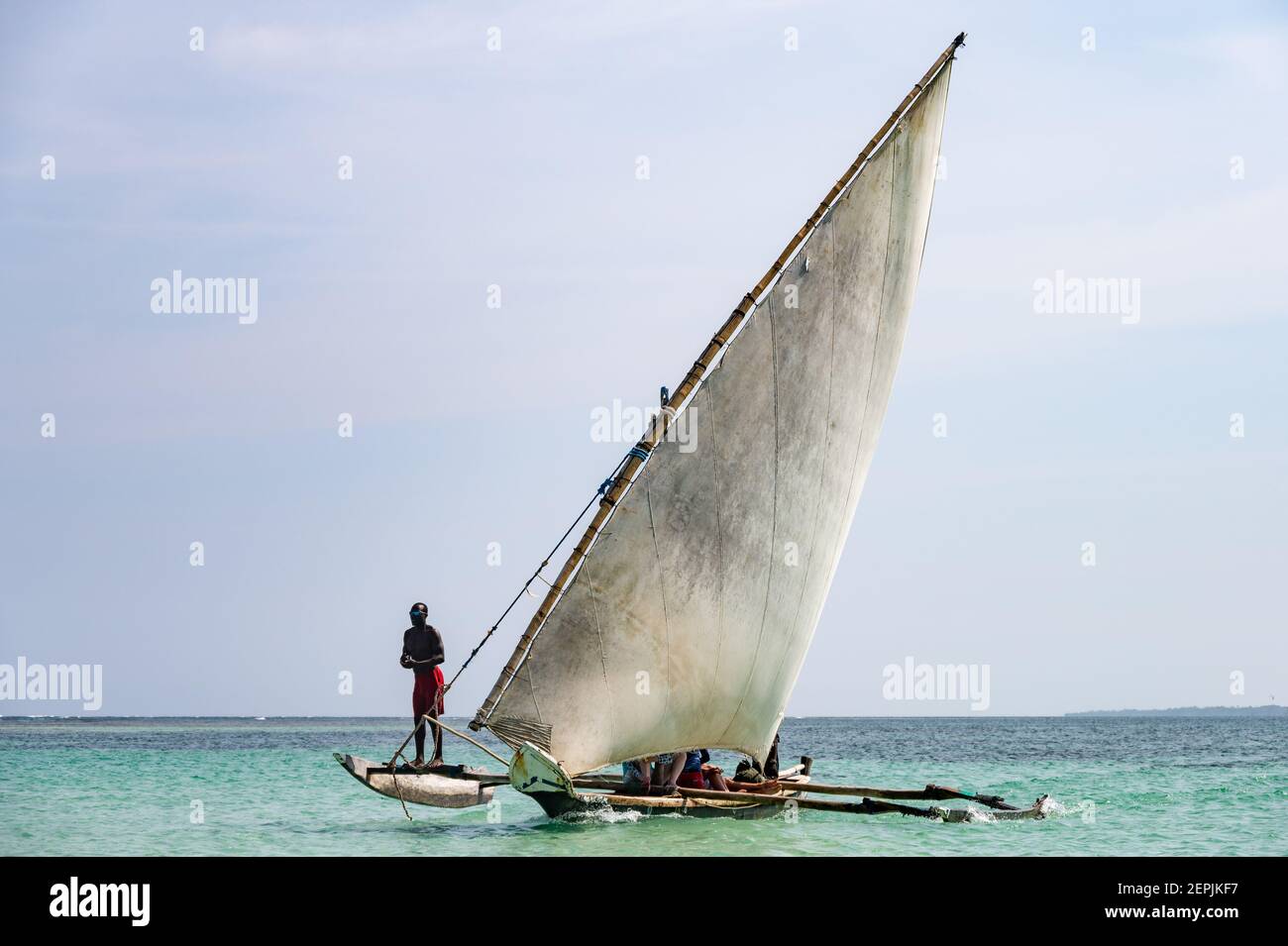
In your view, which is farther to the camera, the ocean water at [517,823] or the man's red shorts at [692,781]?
the man's red shorts at [692,781]

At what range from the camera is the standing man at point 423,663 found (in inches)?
714

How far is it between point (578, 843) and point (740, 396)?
5.83 metres

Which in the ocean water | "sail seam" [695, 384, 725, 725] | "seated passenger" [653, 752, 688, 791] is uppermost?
"sail seam" [695, 384, 725, 725]

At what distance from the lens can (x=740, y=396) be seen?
17.6m

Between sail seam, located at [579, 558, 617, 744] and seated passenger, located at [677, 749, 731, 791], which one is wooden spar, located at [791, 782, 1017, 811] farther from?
sail seam, located at [579, 558, 617, 744]

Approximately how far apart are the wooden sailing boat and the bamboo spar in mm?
24

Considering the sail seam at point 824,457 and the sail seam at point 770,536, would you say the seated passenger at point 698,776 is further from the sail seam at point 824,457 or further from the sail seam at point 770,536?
the sail seam at point 824,457

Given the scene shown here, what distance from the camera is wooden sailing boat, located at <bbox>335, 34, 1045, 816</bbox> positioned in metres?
17.0

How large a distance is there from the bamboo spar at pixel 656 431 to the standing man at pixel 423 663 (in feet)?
4.08

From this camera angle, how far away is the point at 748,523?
59.3 ft

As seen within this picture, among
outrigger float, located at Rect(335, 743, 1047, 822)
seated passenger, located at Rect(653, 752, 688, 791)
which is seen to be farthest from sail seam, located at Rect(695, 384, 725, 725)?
outrigger float, located at Rect(335, 743, 1047, 822)

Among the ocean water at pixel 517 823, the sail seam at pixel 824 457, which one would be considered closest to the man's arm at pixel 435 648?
the ocean water at pixel 517 823

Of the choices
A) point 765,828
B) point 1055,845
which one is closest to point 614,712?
point 765,828
